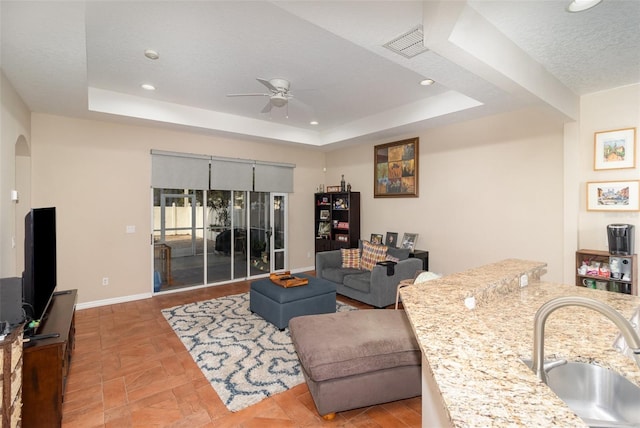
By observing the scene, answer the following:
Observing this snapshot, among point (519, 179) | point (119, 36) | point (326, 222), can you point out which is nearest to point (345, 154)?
point (326, 222)

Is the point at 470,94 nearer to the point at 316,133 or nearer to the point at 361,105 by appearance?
the point at 361,105

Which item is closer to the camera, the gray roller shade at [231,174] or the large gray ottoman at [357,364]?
the large gray ottoman at [357,364]

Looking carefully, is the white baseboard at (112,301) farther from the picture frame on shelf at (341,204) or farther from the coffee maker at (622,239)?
the coffee maker at (622,239)

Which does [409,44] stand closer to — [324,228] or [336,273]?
[336,273]

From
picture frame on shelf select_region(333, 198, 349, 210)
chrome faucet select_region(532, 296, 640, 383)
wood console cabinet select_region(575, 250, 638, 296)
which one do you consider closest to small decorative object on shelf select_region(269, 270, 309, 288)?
picture frame on shelf select_region(333, 198, 349, 210)

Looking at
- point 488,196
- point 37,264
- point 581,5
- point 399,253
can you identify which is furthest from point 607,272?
point 37,264

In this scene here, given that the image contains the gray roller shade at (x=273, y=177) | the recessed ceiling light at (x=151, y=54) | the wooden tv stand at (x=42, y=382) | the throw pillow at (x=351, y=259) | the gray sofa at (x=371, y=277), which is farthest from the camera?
the gray roller shade at (x=273, y=177)

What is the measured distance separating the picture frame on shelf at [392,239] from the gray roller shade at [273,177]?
2.27 metres

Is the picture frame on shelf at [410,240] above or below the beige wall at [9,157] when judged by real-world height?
below

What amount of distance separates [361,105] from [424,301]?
12.5 feet

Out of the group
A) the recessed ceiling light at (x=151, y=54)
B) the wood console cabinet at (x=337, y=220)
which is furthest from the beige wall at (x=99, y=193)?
the wood console cabinet at (x=337, y=220)

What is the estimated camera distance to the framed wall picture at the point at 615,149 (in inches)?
127

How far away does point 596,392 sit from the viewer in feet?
4.06

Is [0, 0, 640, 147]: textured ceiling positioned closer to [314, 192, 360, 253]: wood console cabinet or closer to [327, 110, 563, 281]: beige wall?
[327, 110, 563, 281]: beige wall
